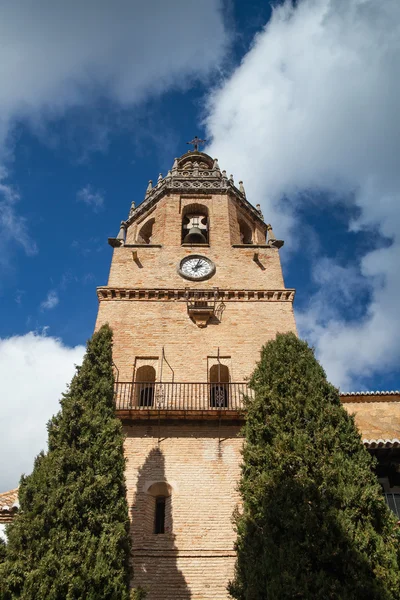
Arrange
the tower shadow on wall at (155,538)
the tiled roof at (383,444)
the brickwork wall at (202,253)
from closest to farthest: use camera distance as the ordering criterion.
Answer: the tower shadow on wall at (155,538)
the tiled roof at (383,444)
the brickwork wall at (202,253)

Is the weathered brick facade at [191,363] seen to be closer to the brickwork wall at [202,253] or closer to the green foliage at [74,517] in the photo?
the brickwork wall at [202,253]

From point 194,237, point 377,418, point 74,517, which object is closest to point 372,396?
point 377,418

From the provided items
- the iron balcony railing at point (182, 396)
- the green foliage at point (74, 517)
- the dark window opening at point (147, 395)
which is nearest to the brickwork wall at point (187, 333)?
the iron balcony railing at point (182, 396)

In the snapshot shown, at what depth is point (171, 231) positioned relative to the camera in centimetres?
1800

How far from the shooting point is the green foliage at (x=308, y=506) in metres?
7.24

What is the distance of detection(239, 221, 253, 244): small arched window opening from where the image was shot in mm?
19922

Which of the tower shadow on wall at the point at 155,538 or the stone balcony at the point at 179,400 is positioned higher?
the stone balcony at the point at 179,400

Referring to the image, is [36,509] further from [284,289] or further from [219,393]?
[284,289]

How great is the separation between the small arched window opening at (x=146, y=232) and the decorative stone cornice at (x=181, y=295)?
4430 mm

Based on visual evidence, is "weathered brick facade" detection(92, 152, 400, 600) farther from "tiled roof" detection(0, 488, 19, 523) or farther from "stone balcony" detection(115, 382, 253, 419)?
"tiled roof" detection(0, 488, 19, 523)

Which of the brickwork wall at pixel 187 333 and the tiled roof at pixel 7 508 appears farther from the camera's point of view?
the brickwork wall at pixel 187 333

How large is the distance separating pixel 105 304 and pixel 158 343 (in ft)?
7.30

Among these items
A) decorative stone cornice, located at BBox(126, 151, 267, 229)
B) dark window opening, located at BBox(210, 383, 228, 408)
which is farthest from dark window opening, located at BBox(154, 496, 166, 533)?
decorative stone cornice, located at BBox(126, 151, 267, 229)

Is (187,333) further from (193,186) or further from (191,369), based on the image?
(193,186)
